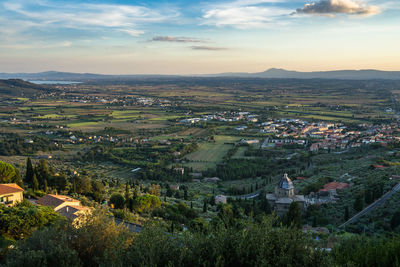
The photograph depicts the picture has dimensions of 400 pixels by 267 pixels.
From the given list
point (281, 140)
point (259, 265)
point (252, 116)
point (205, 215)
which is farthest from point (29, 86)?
point (259, 265)

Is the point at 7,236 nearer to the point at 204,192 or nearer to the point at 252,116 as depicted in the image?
the point at 204,192

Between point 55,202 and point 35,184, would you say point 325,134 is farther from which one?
point 55,202

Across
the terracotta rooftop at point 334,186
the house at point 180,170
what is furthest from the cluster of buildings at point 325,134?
the terracotta rooftop at point 334,186

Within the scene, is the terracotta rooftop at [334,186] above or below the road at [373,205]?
below

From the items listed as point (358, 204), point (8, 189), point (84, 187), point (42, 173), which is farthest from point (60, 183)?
point (358, 204)

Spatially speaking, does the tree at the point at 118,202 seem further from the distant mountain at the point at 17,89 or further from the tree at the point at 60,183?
the distant mountain at the point at 17,89

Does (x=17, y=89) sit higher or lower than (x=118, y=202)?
higher
